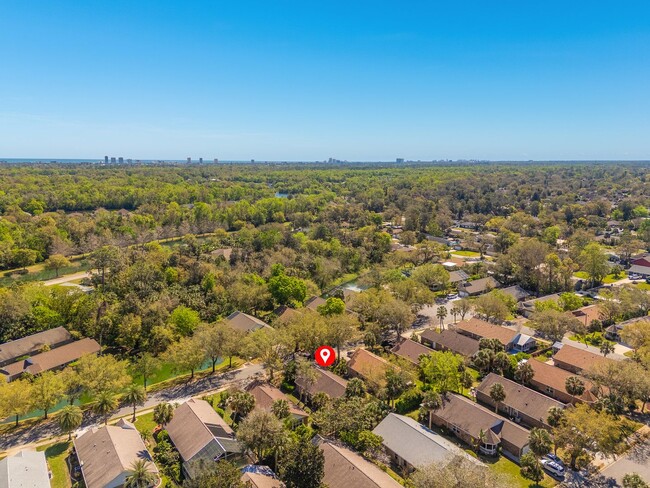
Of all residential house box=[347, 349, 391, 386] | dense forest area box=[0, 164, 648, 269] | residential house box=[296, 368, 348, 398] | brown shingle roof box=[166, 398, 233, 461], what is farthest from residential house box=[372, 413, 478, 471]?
dense forest area box=[0, 164, 648, 269]

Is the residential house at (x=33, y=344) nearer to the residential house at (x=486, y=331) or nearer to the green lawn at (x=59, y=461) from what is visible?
the green lawn at (x=59, y=461)

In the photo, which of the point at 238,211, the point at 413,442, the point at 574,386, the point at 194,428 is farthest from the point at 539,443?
the point at 238,211

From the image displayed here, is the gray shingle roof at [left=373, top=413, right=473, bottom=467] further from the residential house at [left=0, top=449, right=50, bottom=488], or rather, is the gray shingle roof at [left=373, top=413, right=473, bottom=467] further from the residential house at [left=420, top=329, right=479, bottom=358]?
the residential house at [left=0, top=449, right=50, bottom=488]

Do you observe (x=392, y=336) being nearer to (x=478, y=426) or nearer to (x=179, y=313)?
(x=478, y=426)

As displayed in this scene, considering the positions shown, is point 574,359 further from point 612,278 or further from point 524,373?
point 612,278

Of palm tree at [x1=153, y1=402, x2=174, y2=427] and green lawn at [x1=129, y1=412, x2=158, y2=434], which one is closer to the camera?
palm tree at [x1=153, y1=402, x2=174, y2=427]

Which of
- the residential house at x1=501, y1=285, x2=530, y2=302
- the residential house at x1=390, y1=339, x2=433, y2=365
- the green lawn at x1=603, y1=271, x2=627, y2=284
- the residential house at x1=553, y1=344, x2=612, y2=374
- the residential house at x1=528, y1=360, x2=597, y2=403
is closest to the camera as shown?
the residential house at x1=528, y1=360, x2=597, y2=403
